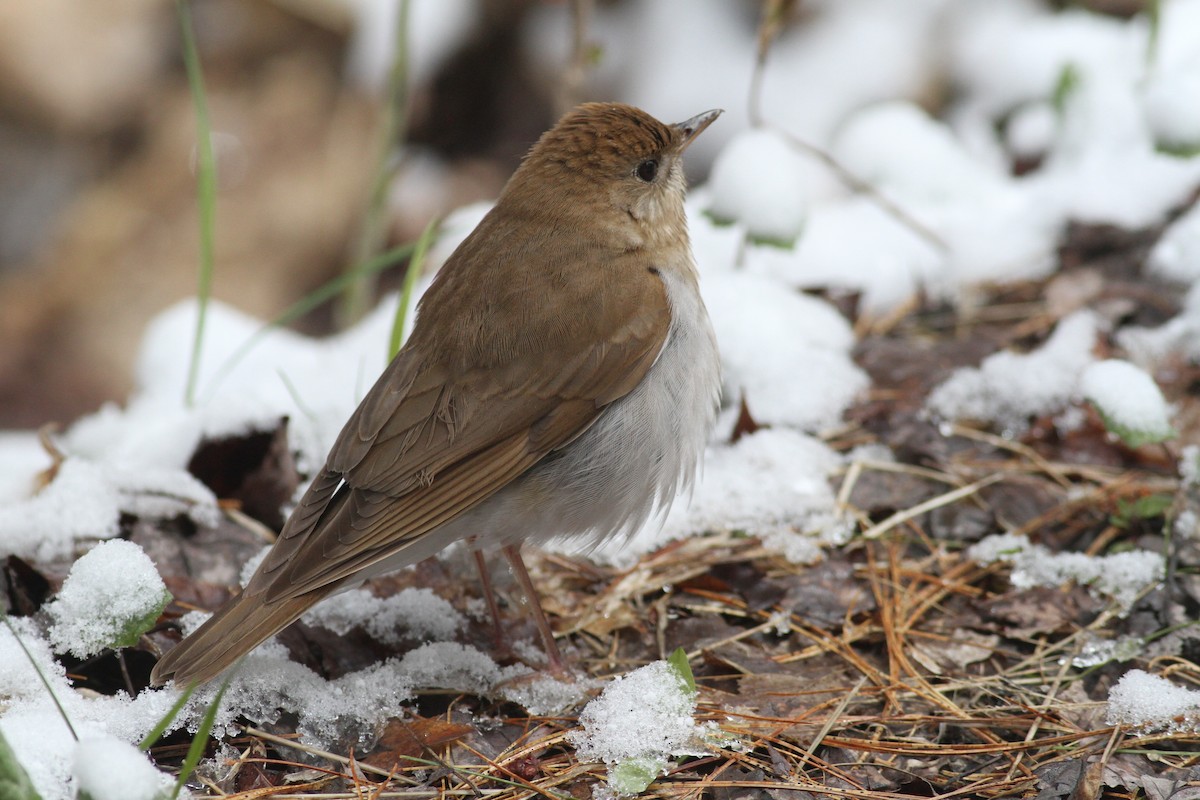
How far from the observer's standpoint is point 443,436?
3102mm

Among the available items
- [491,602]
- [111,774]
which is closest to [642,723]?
[491,602]

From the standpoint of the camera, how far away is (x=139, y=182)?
28.5ft

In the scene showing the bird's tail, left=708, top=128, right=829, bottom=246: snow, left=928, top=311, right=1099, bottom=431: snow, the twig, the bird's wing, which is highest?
left=708, top=128, right=829, bottom=246: snow

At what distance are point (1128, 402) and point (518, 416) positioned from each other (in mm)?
1714

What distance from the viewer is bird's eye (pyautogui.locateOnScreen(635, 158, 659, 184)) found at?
3.65 m

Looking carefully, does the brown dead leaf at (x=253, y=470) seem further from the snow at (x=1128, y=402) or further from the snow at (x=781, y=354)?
the snow at (x=1128, y=402)

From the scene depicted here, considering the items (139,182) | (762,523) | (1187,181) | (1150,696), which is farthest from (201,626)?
(139,182)

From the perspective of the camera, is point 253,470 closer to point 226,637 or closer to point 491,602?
point 491,602

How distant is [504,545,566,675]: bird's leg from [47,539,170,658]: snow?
0.94 metres

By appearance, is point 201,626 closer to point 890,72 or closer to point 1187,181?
point 1187,181

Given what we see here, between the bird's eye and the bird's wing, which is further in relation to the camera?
the bird's eye

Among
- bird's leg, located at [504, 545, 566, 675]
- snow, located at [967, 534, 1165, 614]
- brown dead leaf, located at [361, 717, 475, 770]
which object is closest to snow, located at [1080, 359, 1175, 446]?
snow, located at [967, 534, 1165, 614]

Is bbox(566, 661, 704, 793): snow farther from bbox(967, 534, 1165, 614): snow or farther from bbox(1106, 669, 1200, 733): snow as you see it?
bbox(967, 534, 1165, 614): snow

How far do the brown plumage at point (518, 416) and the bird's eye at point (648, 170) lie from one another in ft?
0.62
